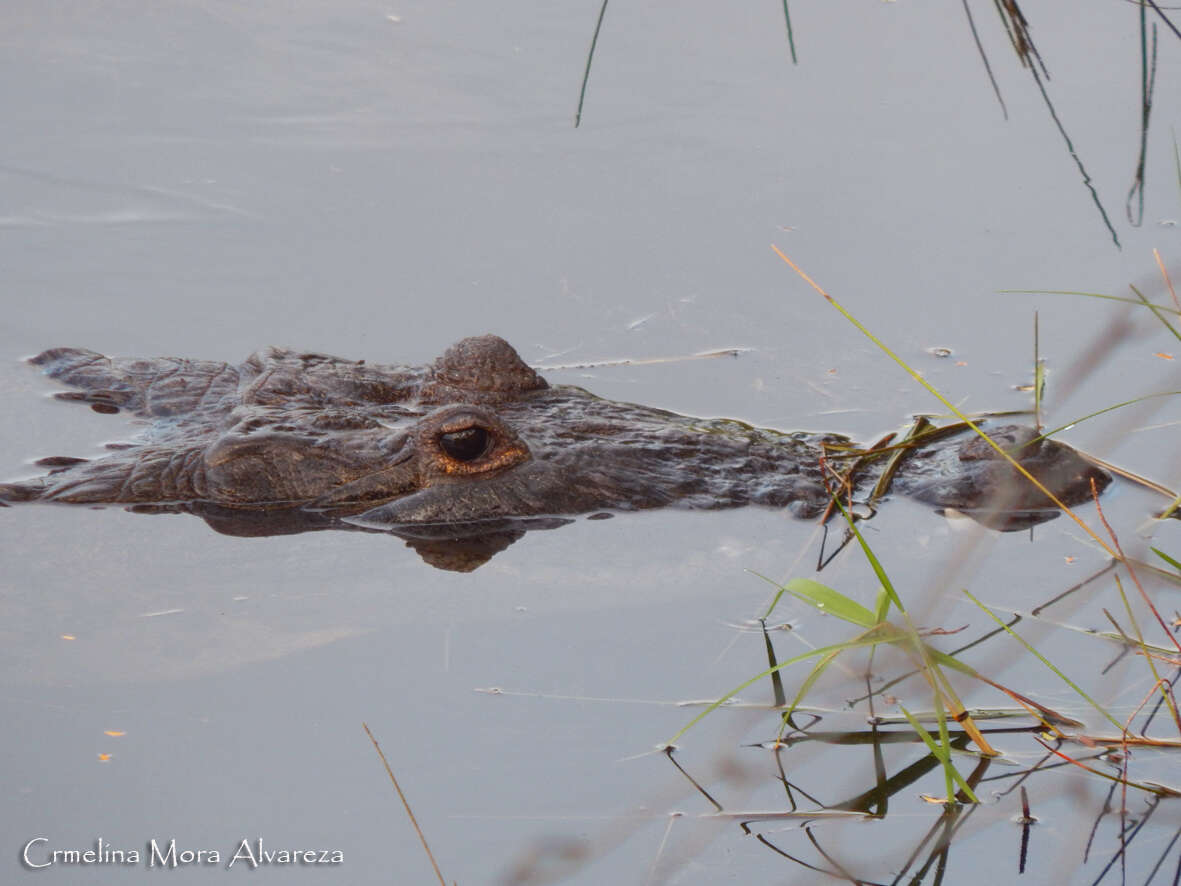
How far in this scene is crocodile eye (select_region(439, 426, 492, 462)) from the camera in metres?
4.68

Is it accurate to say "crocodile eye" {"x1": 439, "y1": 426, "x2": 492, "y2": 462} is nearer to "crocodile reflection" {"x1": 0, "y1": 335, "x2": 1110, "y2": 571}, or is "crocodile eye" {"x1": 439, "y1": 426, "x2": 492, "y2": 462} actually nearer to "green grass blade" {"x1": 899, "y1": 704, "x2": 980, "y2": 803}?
"crocodile reflection" {"x1": 0, "y1": 335, "x2": 1110, "y2": 571}

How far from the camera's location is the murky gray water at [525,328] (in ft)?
11.6

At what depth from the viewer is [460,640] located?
14.0 feet

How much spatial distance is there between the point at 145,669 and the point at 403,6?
694 cm

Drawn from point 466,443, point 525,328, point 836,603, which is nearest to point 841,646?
point 836,603

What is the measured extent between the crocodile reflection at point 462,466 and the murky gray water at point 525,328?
0.11 meters

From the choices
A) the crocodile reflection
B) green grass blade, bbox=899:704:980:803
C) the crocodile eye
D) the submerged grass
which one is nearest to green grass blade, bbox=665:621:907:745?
the submerged grass

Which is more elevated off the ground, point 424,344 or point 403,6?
point 403,6

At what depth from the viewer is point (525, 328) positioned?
21.8ft

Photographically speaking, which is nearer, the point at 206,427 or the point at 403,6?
the point at 206,427

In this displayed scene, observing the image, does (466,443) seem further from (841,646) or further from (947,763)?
(947,763)

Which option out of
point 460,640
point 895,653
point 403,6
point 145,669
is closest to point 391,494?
point 460,640

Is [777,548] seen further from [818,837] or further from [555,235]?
[555,235]

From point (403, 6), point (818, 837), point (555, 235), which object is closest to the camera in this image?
point (818, 837)
